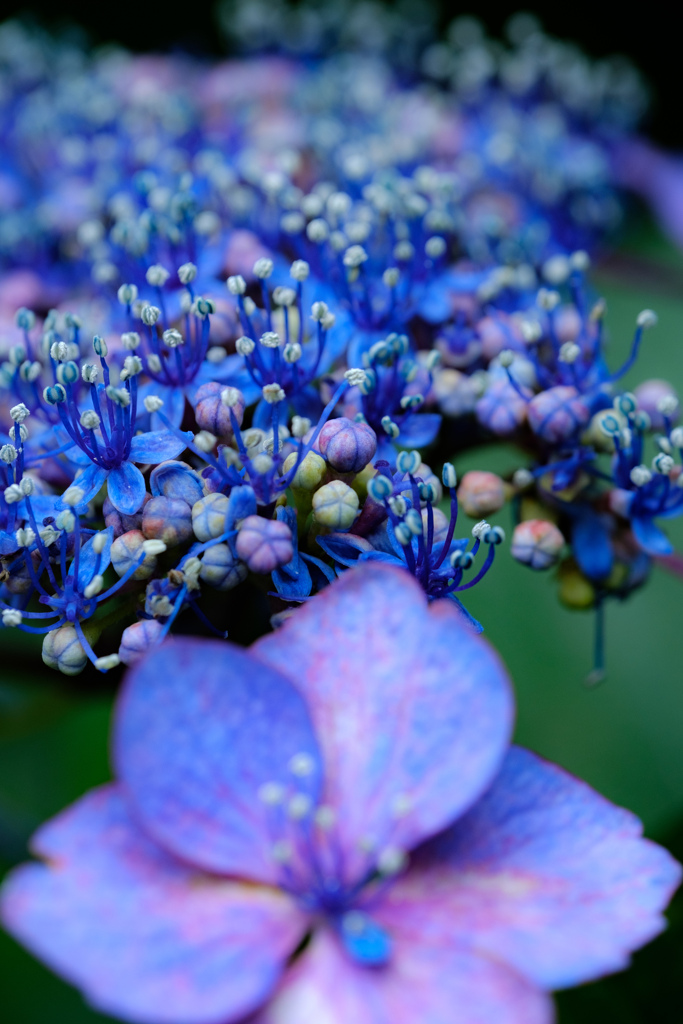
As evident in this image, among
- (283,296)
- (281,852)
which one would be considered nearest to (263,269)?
(283,296)

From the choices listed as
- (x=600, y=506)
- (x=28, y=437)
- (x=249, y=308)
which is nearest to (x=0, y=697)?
(x=28, y=437)

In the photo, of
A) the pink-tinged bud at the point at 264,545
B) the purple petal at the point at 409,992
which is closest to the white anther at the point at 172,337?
the pink-tinged bud at the point at 264,545

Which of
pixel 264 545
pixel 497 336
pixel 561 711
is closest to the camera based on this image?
pixel 264 545

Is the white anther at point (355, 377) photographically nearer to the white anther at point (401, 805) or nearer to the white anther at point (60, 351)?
the white anther at point (60, 351)

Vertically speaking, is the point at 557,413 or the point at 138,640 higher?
the point at 557,413

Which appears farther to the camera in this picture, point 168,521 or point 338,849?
point 168,521

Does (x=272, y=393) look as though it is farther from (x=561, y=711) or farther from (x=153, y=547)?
(x=561, y=711)
